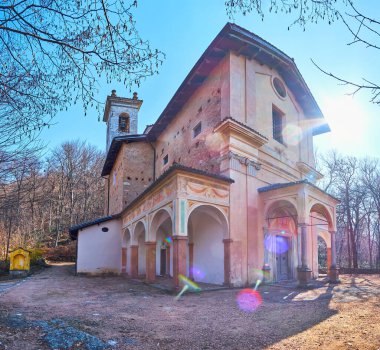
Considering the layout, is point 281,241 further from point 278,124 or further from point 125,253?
point 125,253

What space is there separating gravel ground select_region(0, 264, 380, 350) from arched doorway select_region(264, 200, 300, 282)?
14.0 ft

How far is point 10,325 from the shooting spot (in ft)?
15.7

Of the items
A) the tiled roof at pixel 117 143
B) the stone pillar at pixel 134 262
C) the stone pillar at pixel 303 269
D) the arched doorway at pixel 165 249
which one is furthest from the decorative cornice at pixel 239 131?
the tiled roof at pixel 117 143

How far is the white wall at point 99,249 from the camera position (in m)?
17.4

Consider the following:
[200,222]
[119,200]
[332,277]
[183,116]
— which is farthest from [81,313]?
[119,200]

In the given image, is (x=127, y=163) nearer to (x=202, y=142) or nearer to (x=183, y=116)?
(x=183, y=116)

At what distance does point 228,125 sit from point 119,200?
38.9ft

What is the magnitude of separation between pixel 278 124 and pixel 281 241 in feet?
19.5

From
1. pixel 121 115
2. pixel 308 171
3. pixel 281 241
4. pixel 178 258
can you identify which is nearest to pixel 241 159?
pixel 281 241

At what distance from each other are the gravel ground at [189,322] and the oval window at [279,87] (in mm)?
10588

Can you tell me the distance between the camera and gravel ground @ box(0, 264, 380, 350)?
442 centimetres

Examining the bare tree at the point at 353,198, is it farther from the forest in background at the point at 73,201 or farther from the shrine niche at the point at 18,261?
the shrine niche at the point at 18,261

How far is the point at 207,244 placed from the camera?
41.4ft

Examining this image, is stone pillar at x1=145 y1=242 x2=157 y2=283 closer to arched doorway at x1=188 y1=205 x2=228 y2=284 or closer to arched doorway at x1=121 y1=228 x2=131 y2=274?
arched doorway at x1=188 y1=205 x2=228 y2=284
